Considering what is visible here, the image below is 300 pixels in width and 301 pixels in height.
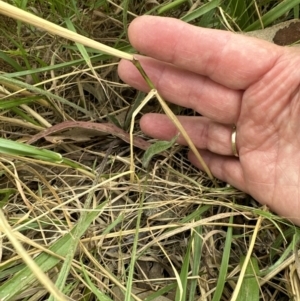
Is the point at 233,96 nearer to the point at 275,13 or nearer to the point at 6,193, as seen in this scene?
the point at 275,13

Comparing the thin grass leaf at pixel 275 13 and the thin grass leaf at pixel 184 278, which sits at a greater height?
the thin grass leaf at pixel 275 13

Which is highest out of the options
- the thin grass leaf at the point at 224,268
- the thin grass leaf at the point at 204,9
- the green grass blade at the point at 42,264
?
the thin grass leaf at the point at 204,9

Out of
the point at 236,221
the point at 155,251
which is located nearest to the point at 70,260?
the point at 155,251

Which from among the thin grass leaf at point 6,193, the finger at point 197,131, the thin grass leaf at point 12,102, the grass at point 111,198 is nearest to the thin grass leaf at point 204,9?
the grass at point 111,198

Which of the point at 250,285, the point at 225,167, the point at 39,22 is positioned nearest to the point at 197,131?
the point at 225,167

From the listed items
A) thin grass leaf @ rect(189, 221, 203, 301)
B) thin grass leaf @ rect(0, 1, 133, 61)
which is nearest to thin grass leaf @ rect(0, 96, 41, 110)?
thin grass leaf @ rect(0, 1, 133, 61)

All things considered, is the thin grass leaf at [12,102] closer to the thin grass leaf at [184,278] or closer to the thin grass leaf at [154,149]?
the thin grass leaf at [154,149]

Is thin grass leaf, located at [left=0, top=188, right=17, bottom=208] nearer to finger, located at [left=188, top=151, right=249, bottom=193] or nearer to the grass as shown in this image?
the grass
